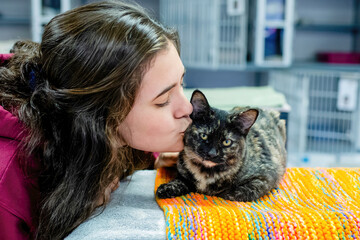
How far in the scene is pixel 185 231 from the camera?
0.78 m

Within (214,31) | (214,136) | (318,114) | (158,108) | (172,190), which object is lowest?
(318,114)

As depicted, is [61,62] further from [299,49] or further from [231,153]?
[299,49]

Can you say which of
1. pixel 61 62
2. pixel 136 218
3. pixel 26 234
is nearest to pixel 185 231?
pixel 136 218

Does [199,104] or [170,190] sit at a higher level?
[199,104]

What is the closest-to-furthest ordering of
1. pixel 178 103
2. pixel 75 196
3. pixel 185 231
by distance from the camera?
pixel 185 231
pixel 75 196
pixel 178 103

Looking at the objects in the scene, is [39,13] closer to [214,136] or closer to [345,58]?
[214,136]

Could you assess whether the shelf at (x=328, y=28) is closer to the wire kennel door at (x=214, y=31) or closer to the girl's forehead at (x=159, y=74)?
the wire kennel door at (x=214, y=31)

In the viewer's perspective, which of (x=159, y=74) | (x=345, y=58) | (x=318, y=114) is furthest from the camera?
(x=345, y=58)

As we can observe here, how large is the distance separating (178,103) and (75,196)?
36 centimetres

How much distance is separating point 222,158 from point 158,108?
261 millimetres

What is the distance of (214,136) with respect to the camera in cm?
111

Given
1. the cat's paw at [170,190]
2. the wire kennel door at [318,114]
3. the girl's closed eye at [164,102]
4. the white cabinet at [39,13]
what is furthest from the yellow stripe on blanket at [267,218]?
the white cabinet at [39,13]

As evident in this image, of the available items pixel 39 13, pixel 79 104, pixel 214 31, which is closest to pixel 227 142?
pixel 79 104

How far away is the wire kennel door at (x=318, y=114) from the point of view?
252cm
